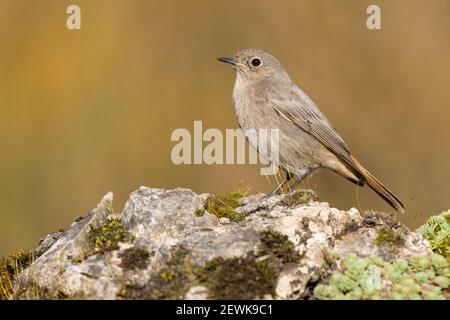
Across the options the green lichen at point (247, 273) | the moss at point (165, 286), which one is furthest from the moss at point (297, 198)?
the moss at point (165, 286)

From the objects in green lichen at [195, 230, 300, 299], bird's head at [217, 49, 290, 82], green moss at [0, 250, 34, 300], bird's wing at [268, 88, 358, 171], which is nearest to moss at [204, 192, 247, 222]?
green lichen at [195, 230, 300, 299]

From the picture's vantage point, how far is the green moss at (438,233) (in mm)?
5934

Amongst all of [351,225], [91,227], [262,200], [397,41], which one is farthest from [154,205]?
[397,41]

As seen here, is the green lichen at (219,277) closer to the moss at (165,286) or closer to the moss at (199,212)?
the moss at (165,286)

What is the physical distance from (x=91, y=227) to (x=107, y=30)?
661cm

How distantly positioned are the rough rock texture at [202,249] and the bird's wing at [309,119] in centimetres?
224

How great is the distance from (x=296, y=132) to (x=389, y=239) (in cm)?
294

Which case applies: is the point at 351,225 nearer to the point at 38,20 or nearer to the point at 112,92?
the point at 112,92

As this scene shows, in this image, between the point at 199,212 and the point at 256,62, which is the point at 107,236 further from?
the point at 256,62

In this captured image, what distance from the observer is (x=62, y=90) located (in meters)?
10.9

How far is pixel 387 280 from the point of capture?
15.8 ft

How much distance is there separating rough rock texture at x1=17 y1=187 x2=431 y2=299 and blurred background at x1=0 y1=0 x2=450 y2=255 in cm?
450

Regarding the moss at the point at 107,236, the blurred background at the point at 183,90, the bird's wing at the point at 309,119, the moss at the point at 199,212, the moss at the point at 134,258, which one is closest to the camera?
the moss at the point at 134,258

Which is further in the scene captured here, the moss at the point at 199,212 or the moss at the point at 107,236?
the moss at the point at 199,212
